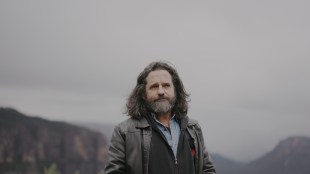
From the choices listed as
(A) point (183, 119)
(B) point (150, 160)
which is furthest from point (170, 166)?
(A) point (183, 119)

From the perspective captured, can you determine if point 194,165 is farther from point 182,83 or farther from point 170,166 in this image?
point 182,83

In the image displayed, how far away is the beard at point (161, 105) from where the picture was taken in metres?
5.21

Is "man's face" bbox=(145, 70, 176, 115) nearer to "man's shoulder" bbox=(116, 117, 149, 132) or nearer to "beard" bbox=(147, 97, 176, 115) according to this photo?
"beard" bbox=(147, 97, 176, 115)

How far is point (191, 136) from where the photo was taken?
5.30 metres

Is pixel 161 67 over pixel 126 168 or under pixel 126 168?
over

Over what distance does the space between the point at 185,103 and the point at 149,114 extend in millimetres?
443

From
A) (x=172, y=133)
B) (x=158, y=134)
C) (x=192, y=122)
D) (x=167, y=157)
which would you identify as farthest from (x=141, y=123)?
(x=192, y=122)

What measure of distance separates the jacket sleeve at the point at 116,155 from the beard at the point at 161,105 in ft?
1.33

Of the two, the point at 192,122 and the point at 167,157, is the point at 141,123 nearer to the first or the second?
the point at 167,157

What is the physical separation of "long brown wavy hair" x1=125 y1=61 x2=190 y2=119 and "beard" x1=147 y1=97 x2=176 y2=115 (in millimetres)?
89

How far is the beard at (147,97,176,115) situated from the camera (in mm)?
5211

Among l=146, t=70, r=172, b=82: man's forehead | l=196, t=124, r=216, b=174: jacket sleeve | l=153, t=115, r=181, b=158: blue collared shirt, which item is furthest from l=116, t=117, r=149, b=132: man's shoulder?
l=196, t=124, r=216, b=174: jacket sleeve

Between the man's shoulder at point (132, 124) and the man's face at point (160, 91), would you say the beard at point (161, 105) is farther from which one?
the man's shoulder at point (132, 124)

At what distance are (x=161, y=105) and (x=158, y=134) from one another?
11.2 inches
